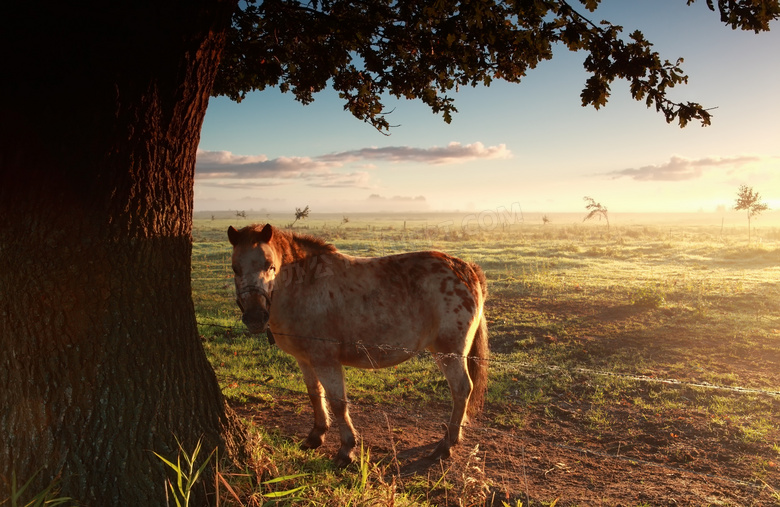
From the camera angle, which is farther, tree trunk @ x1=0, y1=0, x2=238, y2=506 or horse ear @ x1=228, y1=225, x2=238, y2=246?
horse ear @ x1=228, y1=225, x2=238, y2=246

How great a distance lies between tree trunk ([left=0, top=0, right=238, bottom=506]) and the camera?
3.53m

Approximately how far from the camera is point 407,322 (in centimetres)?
570

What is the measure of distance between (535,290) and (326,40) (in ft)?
39.2

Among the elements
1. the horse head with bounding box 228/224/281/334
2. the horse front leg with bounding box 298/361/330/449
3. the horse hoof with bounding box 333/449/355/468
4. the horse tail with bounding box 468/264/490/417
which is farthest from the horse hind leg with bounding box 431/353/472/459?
the horse head with bounding box 228/224/281/334

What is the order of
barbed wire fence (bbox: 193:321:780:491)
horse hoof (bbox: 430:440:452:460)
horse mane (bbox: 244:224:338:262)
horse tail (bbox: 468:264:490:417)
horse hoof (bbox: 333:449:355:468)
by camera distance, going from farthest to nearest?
horse tail (bbox: 468:264:490:417) → horse hoof (bbox: 430:440:452:460) → horse mane (bbox: 244:224:338:262) → horse hoof (bbox: 333:449:355:468) → barbed wire fence (bbox: 193:321:780:491)

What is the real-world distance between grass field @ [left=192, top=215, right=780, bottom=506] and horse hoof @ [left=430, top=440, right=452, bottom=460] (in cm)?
13

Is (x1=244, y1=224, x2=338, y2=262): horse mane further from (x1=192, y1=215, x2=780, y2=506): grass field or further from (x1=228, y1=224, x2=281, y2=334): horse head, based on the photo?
(x1=192, y1=215, x2=780, y2=506): grass field

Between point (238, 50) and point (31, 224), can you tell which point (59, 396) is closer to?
point (31, 224)

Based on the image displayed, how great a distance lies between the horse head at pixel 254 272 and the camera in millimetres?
4637

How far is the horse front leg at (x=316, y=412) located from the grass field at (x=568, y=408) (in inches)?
10.2

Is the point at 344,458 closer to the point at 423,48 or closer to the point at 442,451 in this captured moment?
the point at 442,451

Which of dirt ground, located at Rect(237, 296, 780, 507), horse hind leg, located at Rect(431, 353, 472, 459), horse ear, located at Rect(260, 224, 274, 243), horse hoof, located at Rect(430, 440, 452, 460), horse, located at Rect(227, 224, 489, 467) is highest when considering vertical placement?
horse ear, located at Rect(260, 224, 274, 243)

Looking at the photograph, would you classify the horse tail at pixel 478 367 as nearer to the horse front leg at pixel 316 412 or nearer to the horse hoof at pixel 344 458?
the horse hoof at pixel 344 458

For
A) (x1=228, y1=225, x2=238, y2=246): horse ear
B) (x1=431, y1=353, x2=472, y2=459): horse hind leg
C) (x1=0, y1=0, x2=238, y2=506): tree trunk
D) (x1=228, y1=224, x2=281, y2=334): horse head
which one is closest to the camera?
(x1=0, y1=0, x2=238, y2=506): tree trunk
